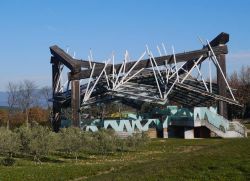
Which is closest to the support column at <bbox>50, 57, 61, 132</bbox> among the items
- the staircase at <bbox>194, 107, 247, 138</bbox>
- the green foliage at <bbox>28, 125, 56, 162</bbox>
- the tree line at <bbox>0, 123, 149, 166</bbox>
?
the staircase at <bbox>194, 107, 247, 138</bbox>

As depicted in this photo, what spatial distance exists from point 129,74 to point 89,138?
18.3 metres

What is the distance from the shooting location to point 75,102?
4428 centimetres

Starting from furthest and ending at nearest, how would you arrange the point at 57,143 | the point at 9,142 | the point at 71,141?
the point at 71,141 → the point at 9,142 → the point at 57,143

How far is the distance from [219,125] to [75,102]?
517 inches

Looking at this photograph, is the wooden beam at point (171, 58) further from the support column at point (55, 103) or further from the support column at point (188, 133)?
the support column at point (188, 133)

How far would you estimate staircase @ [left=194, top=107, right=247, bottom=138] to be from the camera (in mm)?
41844

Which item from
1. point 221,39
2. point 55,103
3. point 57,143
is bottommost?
point 57,143

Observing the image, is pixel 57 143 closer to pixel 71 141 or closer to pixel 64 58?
pixel 71 141

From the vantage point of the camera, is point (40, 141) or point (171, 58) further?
point (171, 58)

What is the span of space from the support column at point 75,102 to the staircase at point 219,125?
1074 cm

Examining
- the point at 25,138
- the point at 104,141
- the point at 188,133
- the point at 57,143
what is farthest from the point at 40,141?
the point at 188,133

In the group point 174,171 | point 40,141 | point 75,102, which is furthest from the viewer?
point 75,102

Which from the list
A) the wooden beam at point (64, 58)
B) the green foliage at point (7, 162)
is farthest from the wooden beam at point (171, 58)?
the green foliage at point (7, 162)

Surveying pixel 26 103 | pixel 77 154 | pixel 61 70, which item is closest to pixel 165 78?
pixel 61 70
